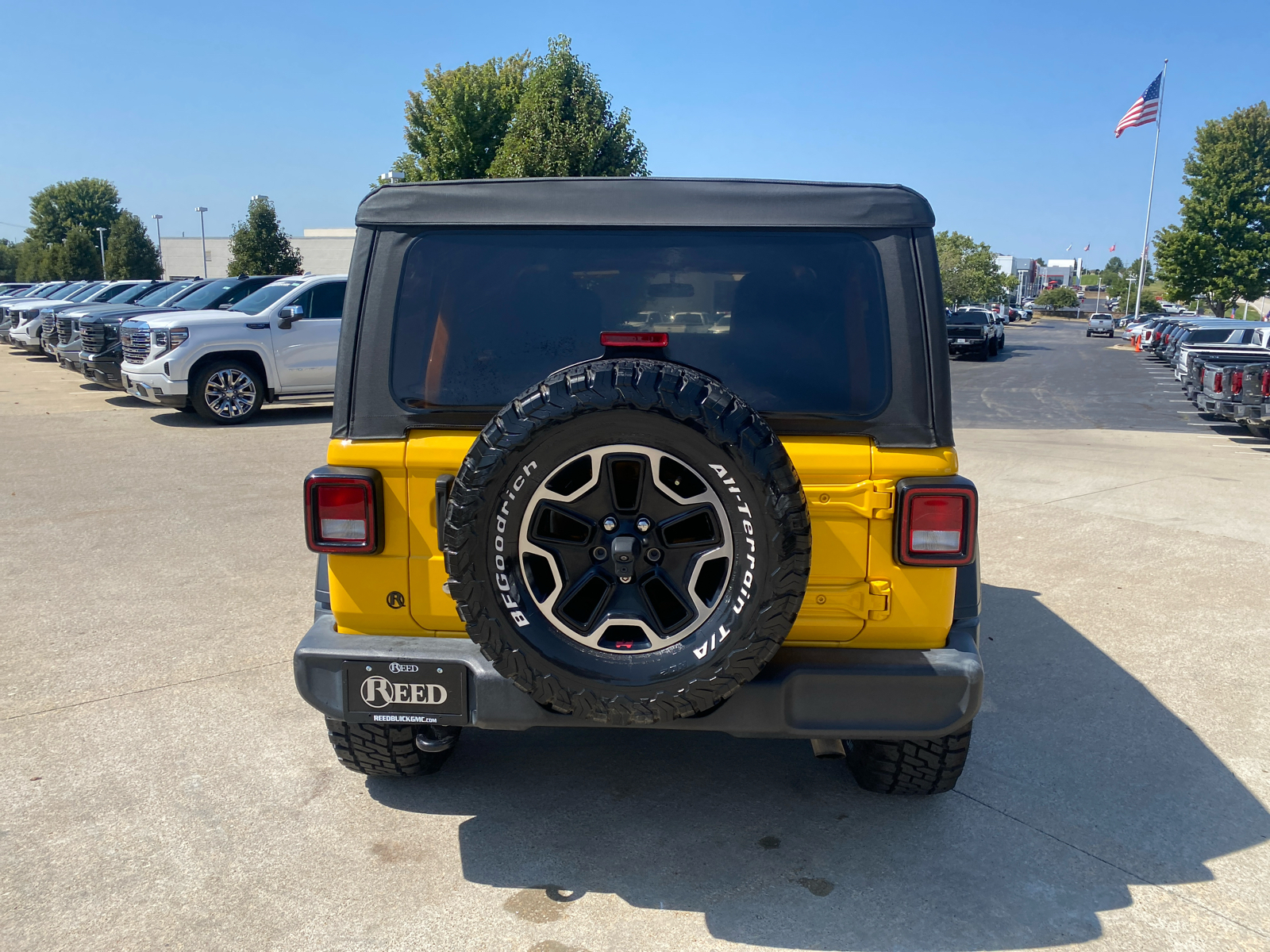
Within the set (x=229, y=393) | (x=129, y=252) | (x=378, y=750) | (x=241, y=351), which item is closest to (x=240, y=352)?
(x=241, y=351)

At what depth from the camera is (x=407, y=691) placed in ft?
9.64

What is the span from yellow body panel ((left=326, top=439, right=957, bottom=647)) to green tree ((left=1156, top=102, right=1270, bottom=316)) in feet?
179


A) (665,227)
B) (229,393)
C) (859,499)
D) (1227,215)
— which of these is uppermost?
(1227,215)

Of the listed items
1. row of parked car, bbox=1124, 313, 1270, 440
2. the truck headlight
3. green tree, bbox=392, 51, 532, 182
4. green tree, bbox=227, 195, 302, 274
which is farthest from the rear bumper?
green tree, bbox=227, 195, 302, 274

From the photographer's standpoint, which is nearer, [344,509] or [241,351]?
[344,509]

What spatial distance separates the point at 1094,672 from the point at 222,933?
4.01m

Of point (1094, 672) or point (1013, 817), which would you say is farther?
point (1094, 672)

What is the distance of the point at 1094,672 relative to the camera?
4863 millimetres

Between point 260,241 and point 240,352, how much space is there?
142 ft

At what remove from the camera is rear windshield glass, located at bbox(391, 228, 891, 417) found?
3002mm

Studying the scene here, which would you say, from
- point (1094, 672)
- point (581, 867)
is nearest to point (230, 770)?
point (581, 867)

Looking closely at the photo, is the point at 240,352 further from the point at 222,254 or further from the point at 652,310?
the point at 222,254

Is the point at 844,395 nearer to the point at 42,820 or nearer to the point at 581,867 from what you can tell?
the point at 581,867

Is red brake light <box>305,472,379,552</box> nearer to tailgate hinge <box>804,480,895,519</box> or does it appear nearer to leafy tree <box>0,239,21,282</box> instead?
tailgate hinge <box>804,480,895,519</box>
